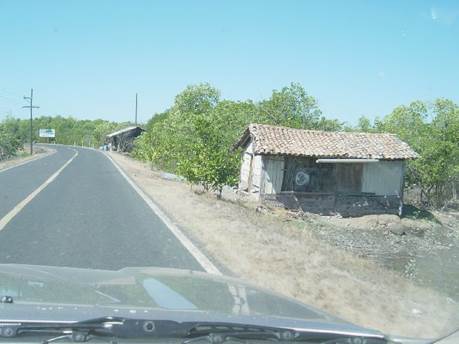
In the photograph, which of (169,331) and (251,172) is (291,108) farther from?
(169,331)

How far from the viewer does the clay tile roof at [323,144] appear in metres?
25.5

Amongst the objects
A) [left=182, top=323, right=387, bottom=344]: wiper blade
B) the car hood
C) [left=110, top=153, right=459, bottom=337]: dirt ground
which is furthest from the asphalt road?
[left=182, top=323, right=387, bottom=344]: wiper blade

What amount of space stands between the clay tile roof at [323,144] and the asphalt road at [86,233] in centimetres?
986

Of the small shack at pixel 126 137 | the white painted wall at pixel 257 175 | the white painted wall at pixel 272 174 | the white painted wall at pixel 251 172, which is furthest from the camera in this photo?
the small shack at pixel 126 137

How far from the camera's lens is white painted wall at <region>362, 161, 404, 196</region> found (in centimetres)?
2762

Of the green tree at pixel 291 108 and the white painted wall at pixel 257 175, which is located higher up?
the green tree at pixel 291 108

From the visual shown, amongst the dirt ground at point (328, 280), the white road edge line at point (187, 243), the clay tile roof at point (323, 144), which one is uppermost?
the clay tile roof at point (323, 144)

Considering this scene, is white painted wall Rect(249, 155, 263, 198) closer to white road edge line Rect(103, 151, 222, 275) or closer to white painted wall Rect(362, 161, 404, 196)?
white painted wall Rect(362, 161, 404, 196)

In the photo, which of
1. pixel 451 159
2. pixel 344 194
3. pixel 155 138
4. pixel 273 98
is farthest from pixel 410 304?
pixel 155 138

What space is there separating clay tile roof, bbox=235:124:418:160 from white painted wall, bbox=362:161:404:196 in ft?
2.21

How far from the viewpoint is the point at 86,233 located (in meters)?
10.3

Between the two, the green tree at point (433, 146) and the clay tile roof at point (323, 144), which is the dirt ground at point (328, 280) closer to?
the clay tile roof at point (323, 144)

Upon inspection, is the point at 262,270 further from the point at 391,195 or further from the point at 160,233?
the point at 391,195

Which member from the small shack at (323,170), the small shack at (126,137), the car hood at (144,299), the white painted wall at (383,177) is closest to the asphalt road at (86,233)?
the car hood at (144,299)
